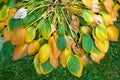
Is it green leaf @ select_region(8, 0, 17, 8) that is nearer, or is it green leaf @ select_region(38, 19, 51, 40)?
green leaf @ select_region(38, 19, 51, 40)

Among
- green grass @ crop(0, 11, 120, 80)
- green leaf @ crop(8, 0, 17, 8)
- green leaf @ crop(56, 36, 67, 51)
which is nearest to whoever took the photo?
green leaf @ crop(56, 36, 67, 51)

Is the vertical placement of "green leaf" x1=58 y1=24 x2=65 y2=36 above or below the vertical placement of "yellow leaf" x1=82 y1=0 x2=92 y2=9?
below

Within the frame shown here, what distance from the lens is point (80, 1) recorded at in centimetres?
179

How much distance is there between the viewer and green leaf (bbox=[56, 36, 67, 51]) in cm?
162

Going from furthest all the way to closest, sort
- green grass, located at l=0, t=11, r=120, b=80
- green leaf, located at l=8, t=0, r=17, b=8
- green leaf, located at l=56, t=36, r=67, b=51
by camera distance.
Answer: green grass, located at l=0, t=11, r=120, b=80 → green leaf, located at l=8, t=0, r=17, b=8 → green leaf, located at l=56, t=36, r=67, b=51

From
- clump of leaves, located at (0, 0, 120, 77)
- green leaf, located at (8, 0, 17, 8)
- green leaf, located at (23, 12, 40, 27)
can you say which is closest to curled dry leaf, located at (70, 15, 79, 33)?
clump of leaves, located at (0, 0, 120, 77)

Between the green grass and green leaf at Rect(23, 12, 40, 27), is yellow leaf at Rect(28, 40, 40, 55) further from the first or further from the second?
the green grass

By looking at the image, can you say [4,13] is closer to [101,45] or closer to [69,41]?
[69,41]


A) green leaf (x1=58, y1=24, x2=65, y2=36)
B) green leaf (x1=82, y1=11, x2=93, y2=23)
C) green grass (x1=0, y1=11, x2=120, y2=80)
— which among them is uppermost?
green leaf (x1=82, y1=11, x2=93, y2=23)

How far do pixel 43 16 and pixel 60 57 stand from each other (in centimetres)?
26

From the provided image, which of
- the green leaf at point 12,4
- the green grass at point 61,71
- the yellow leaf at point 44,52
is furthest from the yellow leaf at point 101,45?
the green grass at point 61,71

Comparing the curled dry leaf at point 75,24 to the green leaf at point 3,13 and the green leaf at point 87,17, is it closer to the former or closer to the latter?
the green leaf at point 87,17

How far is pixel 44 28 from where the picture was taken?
162 centimetres

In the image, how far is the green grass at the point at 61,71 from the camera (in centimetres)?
256
